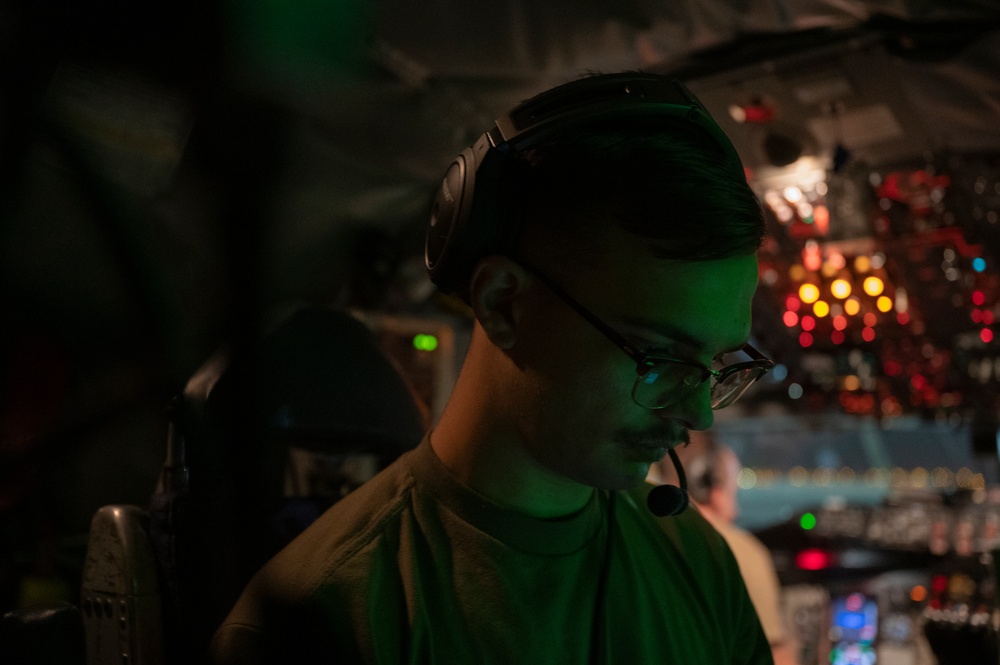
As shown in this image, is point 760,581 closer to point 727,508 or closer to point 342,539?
point 727,508

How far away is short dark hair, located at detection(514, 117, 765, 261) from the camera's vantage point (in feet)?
3.14

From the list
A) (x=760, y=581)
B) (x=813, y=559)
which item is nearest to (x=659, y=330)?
(x=760, y=581)

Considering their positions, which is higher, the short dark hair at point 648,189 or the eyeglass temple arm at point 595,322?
the short dark hair at point 648,189

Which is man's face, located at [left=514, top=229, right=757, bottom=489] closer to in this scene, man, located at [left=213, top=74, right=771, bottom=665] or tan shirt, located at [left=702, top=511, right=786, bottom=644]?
man, located at [left=213, top=74, right=771, bottom=665]

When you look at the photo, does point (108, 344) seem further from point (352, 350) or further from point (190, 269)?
point (352, 350)

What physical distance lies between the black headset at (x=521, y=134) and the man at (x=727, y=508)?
5.94 feet

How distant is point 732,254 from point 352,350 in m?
0.75

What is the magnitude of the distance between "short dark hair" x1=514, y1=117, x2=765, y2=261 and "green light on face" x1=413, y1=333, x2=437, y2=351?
2.37m

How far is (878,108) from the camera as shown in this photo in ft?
7.95

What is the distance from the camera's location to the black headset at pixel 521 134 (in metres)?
1.02

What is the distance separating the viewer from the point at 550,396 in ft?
3.22

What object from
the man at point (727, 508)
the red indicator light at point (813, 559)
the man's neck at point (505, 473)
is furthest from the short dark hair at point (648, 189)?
the red indicator light at point (813, 559)

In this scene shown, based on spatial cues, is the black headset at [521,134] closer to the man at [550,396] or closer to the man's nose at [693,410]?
the man at [550,396]

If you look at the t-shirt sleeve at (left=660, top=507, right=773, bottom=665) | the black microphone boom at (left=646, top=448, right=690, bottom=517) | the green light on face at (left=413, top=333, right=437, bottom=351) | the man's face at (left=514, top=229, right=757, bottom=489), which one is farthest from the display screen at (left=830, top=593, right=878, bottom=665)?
the man's face at (left=514, top=229, right=757, bottom=489)
